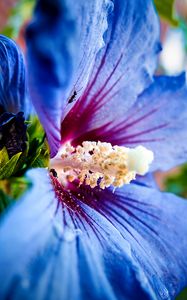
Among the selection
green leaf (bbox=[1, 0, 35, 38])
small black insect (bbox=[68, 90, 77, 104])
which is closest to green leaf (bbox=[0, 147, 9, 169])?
small black insect (bbox=[68, 90, 77, 104])

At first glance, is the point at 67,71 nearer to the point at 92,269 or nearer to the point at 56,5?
the point at 56,5

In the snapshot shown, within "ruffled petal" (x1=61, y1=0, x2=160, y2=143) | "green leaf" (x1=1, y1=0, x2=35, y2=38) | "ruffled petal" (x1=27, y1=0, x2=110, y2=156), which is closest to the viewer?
"ruffled petal" (x1=27, y1=0, x2=110, y2=156)

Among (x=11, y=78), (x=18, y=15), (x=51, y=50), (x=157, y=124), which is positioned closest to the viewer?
(x=51, y=50)

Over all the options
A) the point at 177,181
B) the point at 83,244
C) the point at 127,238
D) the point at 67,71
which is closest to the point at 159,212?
the point at 127,238

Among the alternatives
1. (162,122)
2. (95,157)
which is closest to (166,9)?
(162,122)

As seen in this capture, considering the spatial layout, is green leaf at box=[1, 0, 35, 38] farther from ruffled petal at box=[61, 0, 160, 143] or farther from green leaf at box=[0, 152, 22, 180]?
green leaf at box=[0, 152, 22, 180]

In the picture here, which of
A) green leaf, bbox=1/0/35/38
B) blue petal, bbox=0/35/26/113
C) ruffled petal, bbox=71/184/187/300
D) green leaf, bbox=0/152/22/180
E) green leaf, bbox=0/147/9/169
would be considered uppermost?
green leaf, bbox=1/0/35/38

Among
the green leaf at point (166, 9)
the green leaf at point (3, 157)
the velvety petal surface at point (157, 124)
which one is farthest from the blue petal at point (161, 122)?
the green leaf at point (3, 157)

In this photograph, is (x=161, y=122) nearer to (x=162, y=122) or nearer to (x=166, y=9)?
(x=162, y=122)
